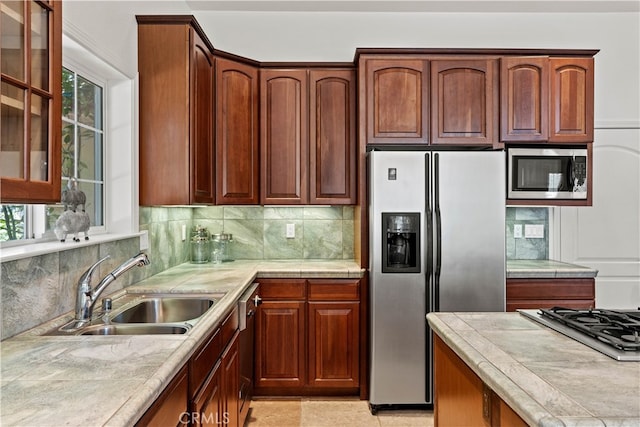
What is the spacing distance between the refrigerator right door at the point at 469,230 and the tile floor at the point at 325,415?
0.73 metres

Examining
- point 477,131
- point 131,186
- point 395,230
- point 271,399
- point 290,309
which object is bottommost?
point 271,399

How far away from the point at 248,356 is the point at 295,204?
1.15m

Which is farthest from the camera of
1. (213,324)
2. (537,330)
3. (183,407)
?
(213,324)

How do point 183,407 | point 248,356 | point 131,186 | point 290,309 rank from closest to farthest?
point 183,407, point 131,186, point 248,356, point 290,309

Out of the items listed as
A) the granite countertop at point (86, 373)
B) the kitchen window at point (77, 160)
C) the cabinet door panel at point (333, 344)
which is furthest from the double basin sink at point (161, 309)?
the cabinet door panel at point (333, 344)

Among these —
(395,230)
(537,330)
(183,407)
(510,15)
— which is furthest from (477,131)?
(183,407)

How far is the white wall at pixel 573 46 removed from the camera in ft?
12.4

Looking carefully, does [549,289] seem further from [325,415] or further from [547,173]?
[325,415]

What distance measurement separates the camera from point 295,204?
11.5 ft

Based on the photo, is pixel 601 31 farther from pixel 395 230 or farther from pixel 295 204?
pixel 295 204

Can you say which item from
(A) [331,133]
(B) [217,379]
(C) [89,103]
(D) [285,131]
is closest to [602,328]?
(B) [217,379]

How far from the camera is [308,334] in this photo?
3246mm

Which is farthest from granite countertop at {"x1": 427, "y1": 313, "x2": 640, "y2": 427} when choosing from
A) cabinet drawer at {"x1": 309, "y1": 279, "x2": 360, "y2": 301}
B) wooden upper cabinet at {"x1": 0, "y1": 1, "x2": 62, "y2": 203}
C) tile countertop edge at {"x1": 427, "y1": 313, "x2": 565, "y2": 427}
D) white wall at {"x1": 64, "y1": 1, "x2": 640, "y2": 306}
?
white wall at {"x1": 64, "y1": 1, "x2": 640, "y2": 306}

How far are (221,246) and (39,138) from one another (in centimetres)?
248
